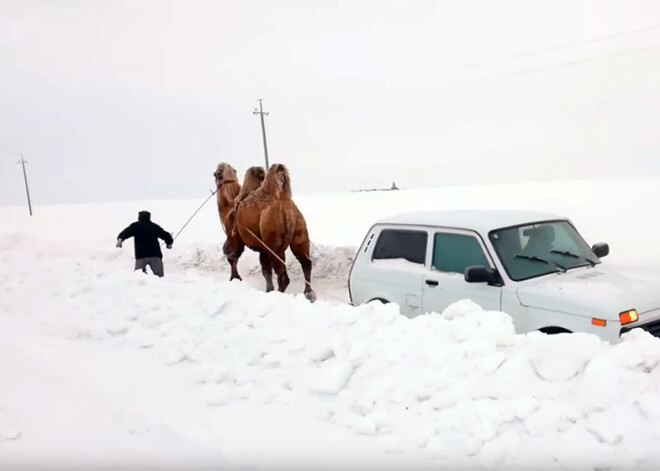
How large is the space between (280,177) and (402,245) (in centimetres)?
468

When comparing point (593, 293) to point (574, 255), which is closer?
point (593, 293)

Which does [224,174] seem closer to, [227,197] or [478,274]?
[227,197]

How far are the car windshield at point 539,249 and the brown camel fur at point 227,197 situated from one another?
24.4 feet

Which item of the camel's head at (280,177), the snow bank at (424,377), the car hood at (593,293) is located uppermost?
the camel's head at (280,177)

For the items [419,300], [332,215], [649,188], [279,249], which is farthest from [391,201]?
[419,300]

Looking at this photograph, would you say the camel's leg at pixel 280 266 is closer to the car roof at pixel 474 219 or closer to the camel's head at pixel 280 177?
the camel's head at pixel 280 177

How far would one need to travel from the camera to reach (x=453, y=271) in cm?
595

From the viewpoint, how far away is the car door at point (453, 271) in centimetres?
560

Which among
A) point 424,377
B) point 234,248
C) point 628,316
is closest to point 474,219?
point 628,316

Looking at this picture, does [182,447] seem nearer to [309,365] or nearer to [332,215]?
[309,365]

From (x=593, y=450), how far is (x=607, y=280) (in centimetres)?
276

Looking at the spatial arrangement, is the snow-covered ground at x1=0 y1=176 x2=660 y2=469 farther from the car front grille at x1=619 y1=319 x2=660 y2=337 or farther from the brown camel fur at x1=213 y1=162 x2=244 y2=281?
the brown camel fur at x1=213 y1=162 x2=244 y2=281

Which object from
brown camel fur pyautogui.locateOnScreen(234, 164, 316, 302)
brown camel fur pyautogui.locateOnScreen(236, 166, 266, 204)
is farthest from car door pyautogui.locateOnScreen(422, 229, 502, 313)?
brown camel fur pyautogui.locateOnScreen(236, 166, 266, 204)

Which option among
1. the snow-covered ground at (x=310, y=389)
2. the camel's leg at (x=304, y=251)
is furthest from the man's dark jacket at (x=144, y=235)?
the snow-covered ground at (x=310, y=389)
